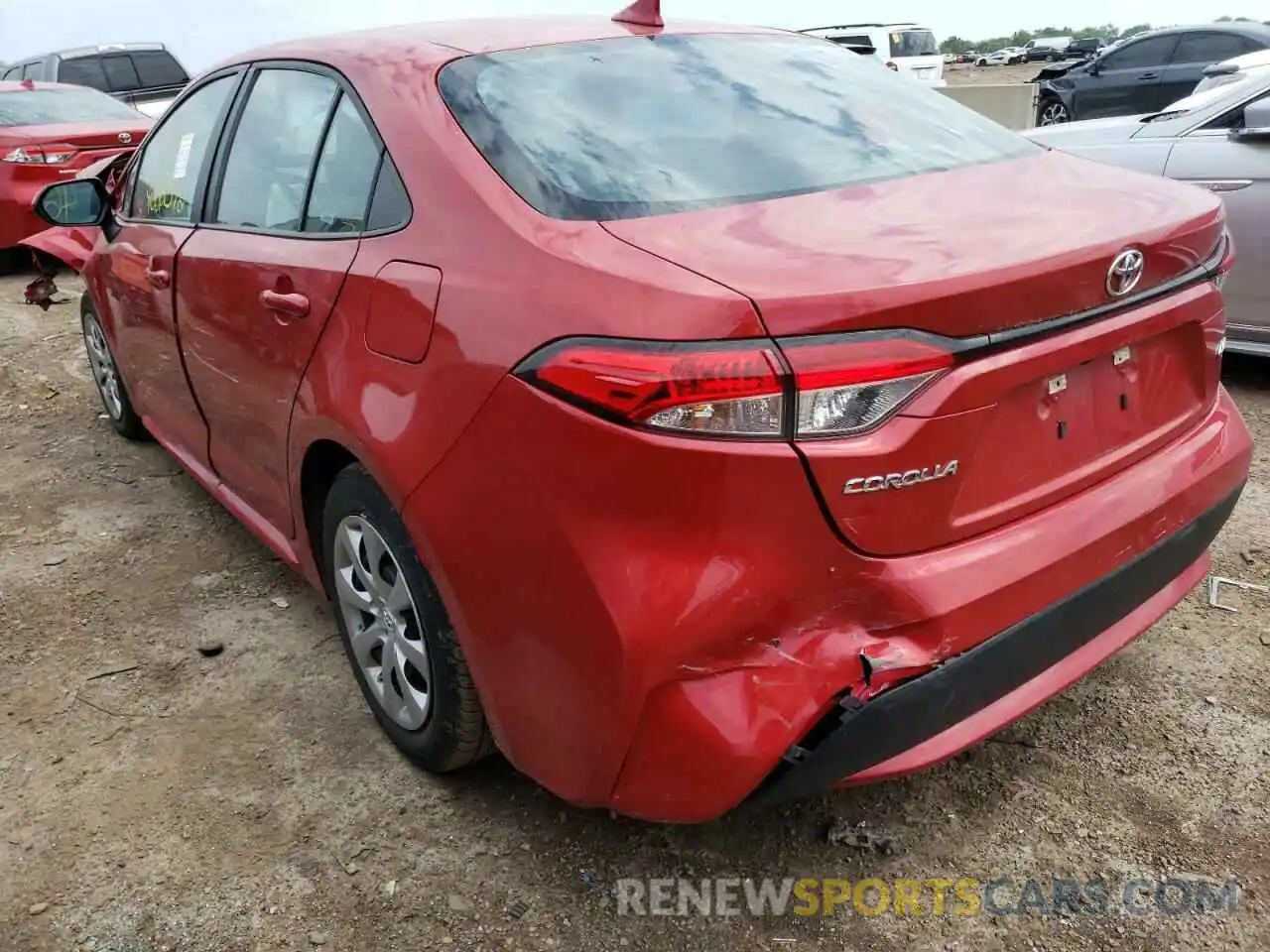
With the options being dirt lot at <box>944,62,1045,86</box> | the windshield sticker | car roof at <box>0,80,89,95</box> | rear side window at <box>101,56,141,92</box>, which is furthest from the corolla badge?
dirt lot at <box>944,62,1045,86</box>

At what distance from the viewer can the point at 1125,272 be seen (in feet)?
5.99

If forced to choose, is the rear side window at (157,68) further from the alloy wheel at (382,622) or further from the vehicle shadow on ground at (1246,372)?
the alloy wheel at (382,622)

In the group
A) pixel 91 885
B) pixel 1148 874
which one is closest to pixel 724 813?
pixel 1148 874

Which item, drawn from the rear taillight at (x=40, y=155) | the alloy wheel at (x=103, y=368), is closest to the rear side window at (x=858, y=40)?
the rear taillight at (x=40, y=155)

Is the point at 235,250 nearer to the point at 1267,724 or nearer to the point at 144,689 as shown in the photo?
the point at 144,689

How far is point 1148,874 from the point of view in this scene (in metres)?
2.10

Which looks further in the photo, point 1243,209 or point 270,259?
point 1243,209

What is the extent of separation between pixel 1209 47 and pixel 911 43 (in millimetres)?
5139

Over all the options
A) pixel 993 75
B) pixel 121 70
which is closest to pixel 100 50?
pixel 121 70

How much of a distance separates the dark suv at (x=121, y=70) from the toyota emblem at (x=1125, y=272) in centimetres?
1273

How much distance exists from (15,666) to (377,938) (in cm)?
163

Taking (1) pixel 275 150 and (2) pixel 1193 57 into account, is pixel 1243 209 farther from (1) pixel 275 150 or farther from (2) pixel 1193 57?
(2) pixel 1193 57

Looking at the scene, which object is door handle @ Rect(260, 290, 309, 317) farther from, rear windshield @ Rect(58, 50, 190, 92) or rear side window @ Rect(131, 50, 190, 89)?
rear side window @ Rect(131, 50, 190, 89)

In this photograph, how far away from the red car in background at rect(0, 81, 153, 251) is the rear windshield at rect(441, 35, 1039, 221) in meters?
6.48
